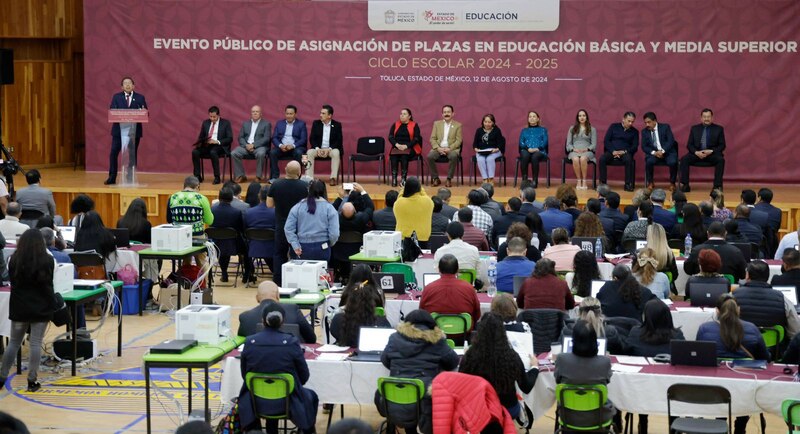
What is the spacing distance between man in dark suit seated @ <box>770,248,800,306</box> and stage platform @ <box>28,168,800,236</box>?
22.0 ft

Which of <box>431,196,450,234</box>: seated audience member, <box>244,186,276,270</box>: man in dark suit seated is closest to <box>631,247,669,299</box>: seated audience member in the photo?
<box>431,196,450,234</box>: seated audience member

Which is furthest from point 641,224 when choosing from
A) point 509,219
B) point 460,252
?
point 460,252

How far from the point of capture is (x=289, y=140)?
18.9m

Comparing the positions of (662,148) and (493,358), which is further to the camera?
(662,148)

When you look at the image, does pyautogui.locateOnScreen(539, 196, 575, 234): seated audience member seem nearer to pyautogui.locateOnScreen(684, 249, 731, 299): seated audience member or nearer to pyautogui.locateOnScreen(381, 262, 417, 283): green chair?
pyautogui.locateOnScreen(381, 262, 417, 283): green chair

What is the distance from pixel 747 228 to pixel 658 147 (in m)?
5.08

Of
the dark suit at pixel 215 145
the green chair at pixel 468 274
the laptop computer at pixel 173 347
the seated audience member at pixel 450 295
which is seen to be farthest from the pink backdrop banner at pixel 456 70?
the laptop computer at pixel 173 347

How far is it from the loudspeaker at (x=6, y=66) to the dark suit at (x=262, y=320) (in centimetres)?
1193

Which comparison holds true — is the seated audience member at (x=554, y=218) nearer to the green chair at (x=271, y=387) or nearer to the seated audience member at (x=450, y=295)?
the seated audience member at (x=450, y=295)

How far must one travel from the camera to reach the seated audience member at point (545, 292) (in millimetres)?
9555

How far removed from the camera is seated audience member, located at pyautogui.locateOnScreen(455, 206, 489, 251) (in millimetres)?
12656

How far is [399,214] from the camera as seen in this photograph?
1326 centimetres

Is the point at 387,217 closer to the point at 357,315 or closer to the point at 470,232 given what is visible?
the point at 470,232

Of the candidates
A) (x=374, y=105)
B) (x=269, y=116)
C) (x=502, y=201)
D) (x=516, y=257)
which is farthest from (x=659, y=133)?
(x=516, y=257)
